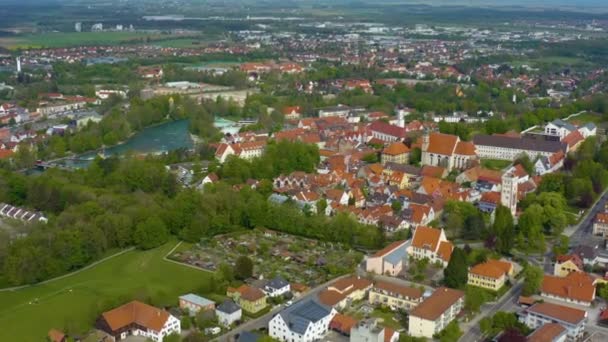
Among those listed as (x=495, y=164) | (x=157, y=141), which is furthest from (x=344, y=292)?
(x=157, y=141)

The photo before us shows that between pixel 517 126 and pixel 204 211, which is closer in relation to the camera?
pixel 204 211

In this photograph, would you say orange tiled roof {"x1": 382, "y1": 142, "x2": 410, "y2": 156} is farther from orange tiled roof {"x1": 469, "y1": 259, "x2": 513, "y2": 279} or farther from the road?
the road

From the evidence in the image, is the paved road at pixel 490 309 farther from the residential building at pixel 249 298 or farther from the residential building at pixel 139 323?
the residential building at pixel 139 323

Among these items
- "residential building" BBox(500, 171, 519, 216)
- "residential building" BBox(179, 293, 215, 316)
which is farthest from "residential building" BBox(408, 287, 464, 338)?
"residential building" BBox(500, 171, 519, 216)

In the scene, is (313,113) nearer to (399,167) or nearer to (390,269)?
(399,167)

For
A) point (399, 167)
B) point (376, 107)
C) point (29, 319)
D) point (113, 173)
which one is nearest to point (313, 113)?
point (376, 107)

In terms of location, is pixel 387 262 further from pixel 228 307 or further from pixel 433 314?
pixel 228 307
